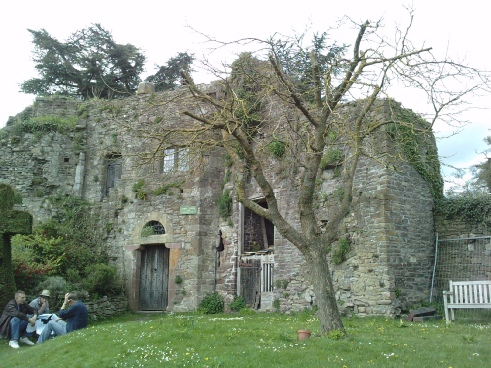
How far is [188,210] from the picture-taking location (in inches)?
664

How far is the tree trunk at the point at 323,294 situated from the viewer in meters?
7.99

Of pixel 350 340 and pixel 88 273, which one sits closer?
pixel 350 340

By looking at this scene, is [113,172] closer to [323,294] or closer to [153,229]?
[153,229]

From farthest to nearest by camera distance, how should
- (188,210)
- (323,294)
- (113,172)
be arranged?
(113,172) → (188,210) → (323,294)

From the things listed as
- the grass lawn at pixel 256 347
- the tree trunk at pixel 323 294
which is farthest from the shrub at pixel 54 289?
the tree trunk at pixel 323 294

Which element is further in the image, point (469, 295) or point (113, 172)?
point (113, 172)

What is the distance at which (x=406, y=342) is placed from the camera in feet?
25.3

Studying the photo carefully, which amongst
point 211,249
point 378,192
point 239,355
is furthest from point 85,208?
point 239,355

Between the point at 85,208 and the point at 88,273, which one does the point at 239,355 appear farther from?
the point at 85,208

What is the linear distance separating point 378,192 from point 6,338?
9380mm

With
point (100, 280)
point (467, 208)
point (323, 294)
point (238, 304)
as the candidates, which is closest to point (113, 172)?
point (100, 280)

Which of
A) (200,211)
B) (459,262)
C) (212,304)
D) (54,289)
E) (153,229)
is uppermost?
(200,211)

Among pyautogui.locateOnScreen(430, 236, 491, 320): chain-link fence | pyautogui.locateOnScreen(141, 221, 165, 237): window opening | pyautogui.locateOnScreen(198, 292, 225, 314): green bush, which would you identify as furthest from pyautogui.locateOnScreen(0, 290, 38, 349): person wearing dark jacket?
pyautogui.locateOnScreen(430, 236, 491, 320): chain-link fence

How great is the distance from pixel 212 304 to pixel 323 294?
27.7 ft
